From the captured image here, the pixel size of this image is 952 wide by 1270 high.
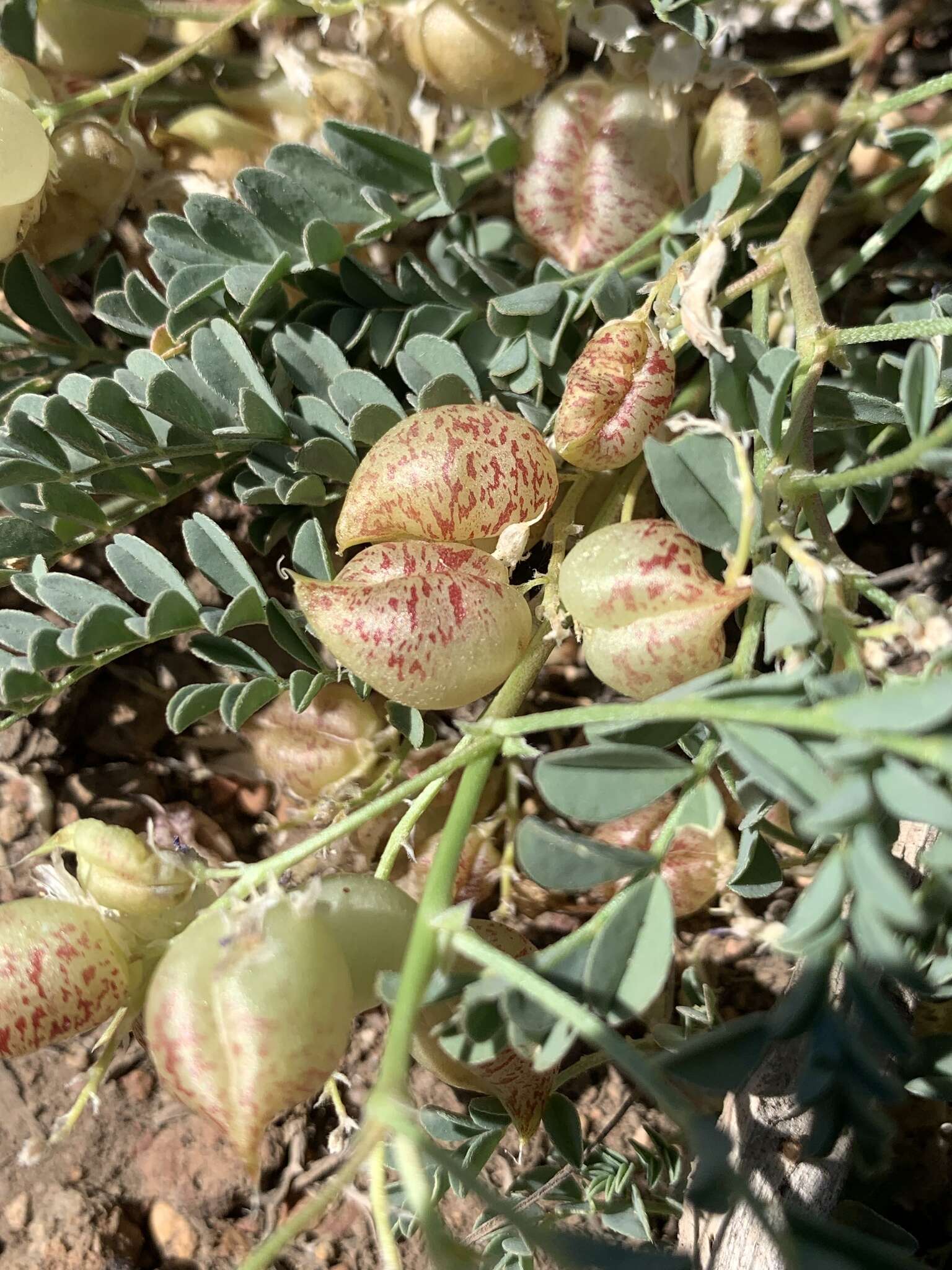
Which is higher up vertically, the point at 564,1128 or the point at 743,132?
the point at 743,132

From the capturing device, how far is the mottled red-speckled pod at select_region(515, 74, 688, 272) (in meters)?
1.12

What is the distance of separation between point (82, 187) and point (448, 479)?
0.65m

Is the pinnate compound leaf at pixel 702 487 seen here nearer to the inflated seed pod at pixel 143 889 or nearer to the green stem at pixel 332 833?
the green stem at pixel 332 833

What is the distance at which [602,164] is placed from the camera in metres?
1.12

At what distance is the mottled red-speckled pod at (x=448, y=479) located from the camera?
2.86ft

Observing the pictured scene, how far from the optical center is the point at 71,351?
1.21 meters

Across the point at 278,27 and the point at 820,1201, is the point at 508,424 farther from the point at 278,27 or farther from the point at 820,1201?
the point at 278,27

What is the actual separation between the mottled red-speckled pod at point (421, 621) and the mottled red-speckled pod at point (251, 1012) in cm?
20

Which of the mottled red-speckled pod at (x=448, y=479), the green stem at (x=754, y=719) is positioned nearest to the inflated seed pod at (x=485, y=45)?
the mottled red-speckled pod at (x=448, y=479)

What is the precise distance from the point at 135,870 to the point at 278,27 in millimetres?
1123

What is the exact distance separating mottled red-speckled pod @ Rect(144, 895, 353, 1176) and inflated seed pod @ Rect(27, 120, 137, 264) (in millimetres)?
868

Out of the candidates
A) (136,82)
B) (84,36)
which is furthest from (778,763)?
(84,36)

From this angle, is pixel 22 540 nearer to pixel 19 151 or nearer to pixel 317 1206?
pixel 19 151

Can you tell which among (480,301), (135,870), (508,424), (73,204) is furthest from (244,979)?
(73,204)
